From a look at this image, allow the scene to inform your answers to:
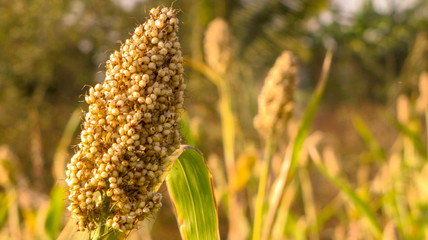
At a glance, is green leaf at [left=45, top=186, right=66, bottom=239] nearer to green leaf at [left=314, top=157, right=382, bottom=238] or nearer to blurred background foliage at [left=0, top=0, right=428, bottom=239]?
green leaf at [left=314, top=157, right=382, bottom=238]

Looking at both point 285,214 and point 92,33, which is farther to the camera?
point 92,33

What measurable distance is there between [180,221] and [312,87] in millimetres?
12801

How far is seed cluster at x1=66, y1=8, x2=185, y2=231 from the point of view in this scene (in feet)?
2.40

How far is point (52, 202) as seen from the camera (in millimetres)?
1604

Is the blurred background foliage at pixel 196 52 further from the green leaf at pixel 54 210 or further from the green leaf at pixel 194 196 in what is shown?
the green leaf at pixel 194 196

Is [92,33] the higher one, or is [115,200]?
[92,33]

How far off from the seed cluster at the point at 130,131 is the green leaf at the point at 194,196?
164 millimetres

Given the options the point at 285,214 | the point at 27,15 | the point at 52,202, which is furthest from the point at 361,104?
the point at 52,202

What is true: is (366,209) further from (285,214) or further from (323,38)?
(323,38)

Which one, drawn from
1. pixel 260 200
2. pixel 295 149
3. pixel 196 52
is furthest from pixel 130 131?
pixel 196 52

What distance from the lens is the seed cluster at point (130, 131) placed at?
2.40 feet

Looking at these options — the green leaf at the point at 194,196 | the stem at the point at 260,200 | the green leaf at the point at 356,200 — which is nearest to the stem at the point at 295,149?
the stem at the point at 260,200

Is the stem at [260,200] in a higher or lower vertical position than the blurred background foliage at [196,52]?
lower

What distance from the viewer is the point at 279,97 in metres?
1.94
